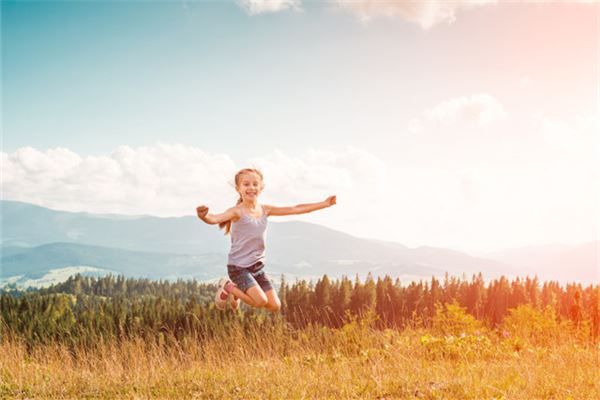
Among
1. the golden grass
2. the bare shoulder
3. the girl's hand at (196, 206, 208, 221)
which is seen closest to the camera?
the girl's hand at (196, 206, 208, 221)

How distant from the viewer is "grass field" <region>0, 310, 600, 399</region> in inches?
324

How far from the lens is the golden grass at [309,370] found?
8.22 meters

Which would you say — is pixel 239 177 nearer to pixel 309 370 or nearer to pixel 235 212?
pixel 235 212

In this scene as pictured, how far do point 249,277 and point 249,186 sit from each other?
1.42 m

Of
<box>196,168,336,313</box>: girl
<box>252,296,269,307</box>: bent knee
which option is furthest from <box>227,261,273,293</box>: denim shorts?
<box>252,296,269,307</box>: bent knee

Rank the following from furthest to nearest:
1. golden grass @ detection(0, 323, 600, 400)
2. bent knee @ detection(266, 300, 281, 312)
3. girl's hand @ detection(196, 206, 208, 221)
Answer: bent knee @ detection(266, 300, 281, 312)
golden grass @ detection(0, 323, 600, 400)
girl's hand @ detection(196, 206, 208, 221)

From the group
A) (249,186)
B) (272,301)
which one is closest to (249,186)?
(249,186)

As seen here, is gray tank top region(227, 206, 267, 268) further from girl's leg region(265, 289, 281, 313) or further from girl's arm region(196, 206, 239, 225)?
girl's leg region(265, 289, 281, 313)

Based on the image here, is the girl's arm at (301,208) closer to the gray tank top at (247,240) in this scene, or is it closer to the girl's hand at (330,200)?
the girl's hand at (330,200)

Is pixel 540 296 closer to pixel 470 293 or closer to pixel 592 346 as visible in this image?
pixel 470 293

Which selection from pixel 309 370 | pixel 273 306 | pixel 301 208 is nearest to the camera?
pixel 273 306

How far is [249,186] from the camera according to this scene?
8.51 metres

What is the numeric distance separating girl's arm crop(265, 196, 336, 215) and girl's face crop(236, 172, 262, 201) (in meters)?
0.45

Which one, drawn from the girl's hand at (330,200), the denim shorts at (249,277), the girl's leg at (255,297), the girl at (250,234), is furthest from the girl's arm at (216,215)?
the girl's hand at (330,200)
